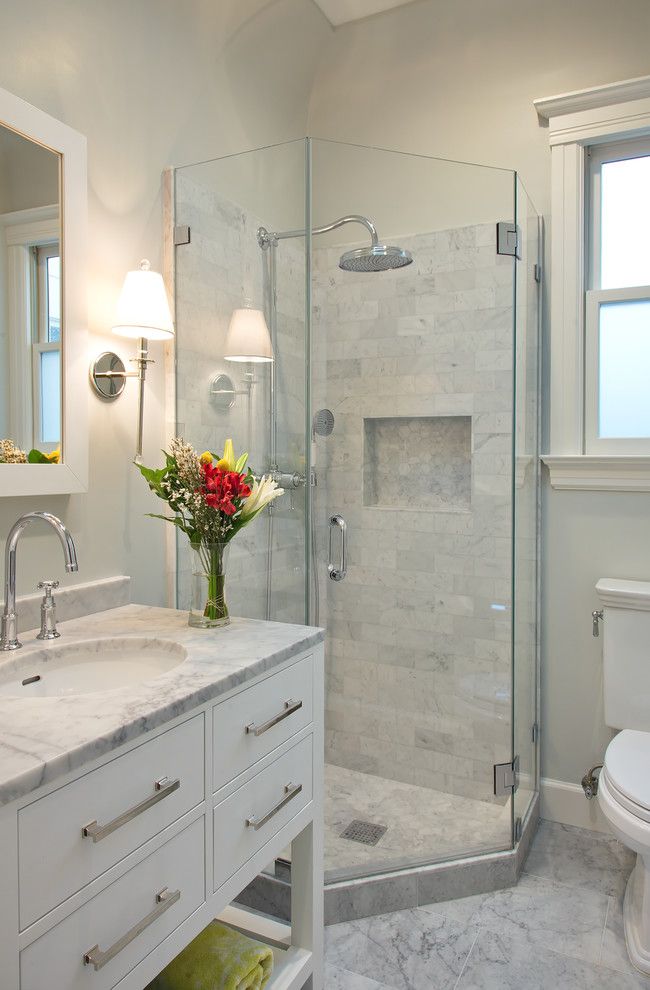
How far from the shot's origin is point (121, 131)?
6.06 feet

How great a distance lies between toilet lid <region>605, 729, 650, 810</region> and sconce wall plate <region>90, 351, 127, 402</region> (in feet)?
5.45

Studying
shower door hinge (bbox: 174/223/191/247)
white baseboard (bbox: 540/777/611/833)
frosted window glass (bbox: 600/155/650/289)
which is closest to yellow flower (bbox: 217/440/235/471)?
shower door hinge (bbox: 174/223/191/247)

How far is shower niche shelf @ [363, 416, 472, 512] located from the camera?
7.54ft

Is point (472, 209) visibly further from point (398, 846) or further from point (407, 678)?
point (398, 846)

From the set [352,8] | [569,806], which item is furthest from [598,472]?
[352,8]

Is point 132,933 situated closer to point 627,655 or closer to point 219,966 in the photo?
point 219,966

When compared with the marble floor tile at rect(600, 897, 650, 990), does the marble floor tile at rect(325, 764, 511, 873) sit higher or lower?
higher

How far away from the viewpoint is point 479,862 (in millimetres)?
2031

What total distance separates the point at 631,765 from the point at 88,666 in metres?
1.42

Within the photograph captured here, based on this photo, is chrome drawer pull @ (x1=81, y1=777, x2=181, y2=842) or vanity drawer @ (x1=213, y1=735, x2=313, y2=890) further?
vanity drawer @ (x1=213, y1=735, x2=313, y2=890)

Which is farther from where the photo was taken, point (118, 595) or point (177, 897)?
point (118, 595)

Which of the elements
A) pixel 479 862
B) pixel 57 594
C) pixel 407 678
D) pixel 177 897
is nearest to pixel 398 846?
pixel 479 862

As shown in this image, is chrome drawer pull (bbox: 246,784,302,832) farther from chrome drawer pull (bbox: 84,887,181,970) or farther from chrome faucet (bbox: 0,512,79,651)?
chrome faucet (bbox: 0,512,79,651)

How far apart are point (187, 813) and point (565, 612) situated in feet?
5.45
